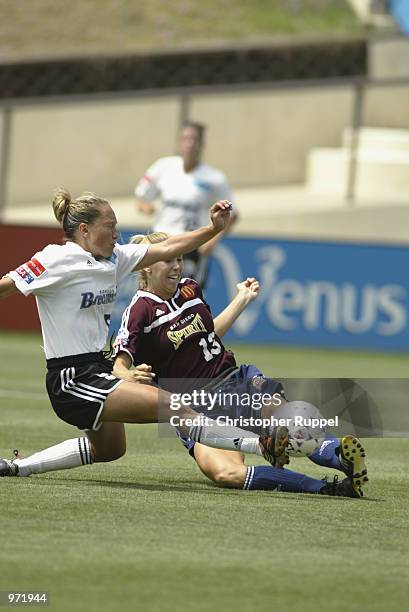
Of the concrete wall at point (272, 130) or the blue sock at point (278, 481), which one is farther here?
the concrete wall at point (272, 130)

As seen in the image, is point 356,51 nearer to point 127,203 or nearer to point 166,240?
point 127,203

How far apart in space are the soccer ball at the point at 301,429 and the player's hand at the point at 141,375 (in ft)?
2.27

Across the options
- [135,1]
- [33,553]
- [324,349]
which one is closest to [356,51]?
[135,1]

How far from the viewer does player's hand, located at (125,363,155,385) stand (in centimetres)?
682

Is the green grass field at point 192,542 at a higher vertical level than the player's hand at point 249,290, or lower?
lower

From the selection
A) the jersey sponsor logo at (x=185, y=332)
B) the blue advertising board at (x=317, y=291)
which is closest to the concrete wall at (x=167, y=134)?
the blue advertising board at (x=317, y=291)

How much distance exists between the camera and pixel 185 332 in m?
7.53

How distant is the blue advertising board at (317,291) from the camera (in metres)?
17.1

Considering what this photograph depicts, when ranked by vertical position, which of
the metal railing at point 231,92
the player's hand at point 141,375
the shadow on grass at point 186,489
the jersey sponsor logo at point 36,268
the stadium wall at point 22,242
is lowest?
the shadow on grass at point 186,489

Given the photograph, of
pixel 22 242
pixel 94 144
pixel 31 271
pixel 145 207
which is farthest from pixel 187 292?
pixel 94 144

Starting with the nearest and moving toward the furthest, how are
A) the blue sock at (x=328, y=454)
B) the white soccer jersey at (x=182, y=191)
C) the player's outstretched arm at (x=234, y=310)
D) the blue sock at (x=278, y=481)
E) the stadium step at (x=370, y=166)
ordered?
the blue sock at (x=328, y=454)
the blue sock at (x=278, y=481)
the player's outstretched arm at (x=234, y=310)
the white soccer jersey at (x=182, y=191)
the stadium step at (x=370, y=166)

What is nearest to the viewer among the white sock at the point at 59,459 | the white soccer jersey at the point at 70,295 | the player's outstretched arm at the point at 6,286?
the player's outstretched arm at the point at 6,286

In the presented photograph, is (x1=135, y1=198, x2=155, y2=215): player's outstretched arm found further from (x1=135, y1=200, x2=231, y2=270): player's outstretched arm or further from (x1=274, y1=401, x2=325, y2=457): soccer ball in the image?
(x1=274, y1=401, x2=325, y2=457): soccer ball

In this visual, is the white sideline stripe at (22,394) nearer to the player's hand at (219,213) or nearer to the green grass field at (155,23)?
the player's hand at (219,213)
